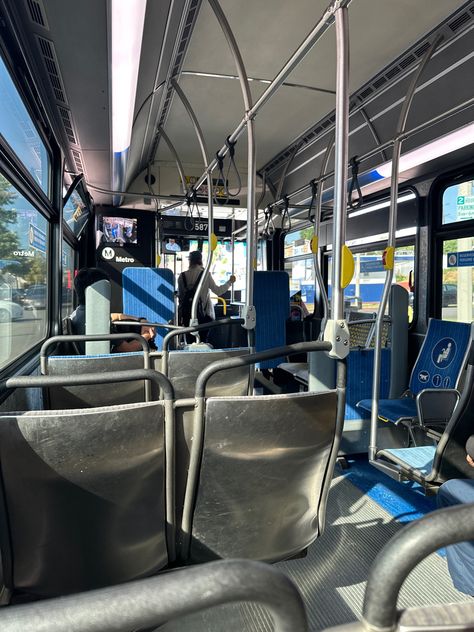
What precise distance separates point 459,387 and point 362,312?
2205 millimetres

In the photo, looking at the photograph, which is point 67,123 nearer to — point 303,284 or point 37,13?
point 37,13

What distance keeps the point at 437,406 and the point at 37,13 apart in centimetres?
299

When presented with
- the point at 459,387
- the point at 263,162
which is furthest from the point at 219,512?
the point at 263,162

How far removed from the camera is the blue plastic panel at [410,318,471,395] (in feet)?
9.45

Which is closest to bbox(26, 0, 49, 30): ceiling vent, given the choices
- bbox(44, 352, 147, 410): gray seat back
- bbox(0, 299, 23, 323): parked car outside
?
bbox(0, 299, 23, 323): parked car outside

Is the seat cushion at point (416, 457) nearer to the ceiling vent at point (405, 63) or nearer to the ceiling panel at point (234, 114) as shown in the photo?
the ceiling vent at point (405, 63)

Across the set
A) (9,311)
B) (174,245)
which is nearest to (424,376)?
(9,311)

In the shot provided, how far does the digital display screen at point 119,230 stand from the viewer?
6.79 m

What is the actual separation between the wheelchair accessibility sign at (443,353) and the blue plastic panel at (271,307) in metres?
1.86

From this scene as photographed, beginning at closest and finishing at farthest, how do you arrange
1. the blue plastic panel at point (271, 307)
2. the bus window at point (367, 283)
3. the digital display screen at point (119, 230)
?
1. the bus window at point (367, 283)
2. the blue plastic panel at point (271, 307)
3. the digital display screen at point (119, 230)

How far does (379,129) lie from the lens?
378 centimetres

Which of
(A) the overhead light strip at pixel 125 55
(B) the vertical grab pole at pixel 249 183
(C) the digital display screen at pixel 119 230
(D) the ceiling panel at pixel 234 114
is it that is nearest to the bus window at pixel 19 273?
(A) the overhead light strip at pixel 125 55

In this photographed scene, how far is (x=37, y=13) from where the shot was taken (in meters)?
1.97

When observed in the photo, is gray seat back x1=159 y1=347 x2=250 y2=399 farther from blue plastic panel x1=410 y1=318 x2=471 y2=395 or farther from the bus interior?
blue plastic panel x1=410 y1=318 x2=471 y2=395
